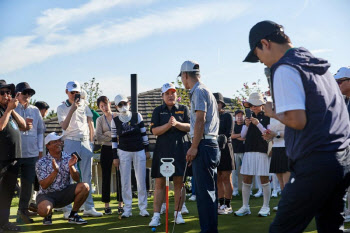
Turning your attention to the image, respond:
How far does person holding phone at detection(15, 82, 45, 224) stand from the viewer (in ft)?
24.6

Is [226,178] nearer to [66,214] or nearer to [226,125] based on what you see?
[226,125]

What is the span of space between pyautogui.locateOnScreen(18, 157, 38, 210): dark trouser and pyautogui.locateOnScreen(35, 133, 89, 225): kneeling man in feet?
0.92

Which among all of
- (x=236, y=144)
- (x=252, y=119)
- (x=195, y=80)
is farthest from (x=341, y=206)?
(x=236, y=144)

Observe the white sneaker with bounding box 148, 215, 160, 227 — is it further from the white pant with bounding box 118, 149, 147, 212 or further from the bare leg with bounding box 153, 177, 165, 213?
the white pant with bounding box 118, 149, 147, 212

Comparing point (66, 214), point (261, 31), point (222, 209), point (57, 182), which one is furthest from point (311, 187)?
point (66, 214)

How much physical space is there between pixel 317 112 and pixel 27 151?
5830 mm

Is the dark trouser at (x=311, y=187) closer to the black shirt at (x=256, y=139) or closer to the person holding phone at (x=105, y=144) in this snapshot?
the black shirt at (x=256, y=139)

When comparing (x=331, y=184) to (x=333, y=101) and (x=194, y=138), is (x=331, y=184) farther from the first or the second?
(x=194, y=138)

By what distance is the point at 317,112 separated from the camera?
9.39ft

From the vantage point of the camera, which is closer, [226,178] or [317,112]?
[317,112]

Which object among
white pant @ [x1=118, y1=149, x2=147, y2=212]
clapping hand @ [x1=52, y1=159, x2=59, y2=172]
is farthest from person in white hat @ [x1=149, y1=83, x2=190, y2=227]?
clapping hand @ [x1=52, y1=159, x2=59, y2=172]

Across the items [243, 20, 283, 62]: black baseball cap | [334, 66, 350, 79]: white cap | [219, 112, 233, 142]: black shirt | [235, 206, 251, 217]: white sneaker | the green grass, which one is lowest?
the green grass

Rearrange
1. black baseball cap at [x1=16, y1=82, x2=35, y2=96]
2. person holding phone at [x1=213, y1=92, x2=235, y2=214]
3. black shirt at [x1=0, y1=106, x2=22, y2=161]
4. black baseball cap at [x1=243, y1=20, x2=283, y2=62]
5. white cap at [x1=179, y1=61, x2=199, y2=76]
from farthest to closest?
person holding phone at [x1=213, y1=92, x2=235, y2=214], black baseball cap at [x1=16, y1=82, x2=35, y2=96], black shirt at [x1=0, y1=106, x2=22, y2=161], white cap at [x1=179, y1=61, x2=199, y2=76], black baseball cap at [x1=243, y1=20, x2=283, y2=62]

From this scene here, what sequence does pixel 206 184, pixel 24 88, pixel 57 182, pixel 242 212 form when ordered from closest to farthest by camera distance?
pixel 206 184
pixel 57 182
pixel 24 88
pixel 242 212
